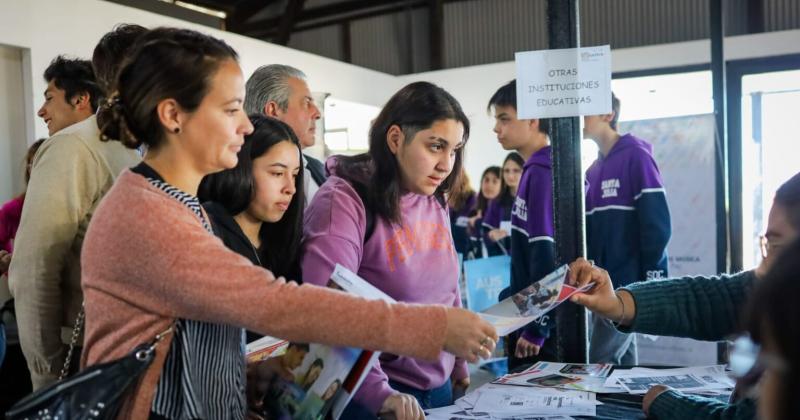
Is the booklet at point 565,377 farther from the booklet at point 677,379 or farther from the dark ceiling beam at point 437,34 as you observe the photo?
the dark ceiling beam at point 437,34

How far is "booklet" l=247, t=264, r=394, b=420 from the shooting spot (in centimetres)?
104

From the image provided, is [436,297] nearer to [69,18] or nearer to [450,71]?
[69,18]

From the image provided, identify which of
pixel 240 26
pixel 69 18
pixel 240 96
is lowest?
pixel 240 96

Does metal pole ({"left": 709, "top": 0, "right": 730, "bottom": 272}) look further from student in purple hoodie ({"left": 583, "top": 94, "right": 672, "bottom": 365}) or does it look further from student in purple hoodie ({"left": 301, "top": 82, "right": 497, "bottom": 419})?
student in purple hoodie ({"left": 301, "top": 82, "right": 497, "bottom": 419})

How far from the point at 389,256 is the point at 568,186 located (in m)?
0.60

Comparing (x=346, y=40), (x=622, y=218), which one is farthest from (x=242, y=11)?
(x=622, y=218)

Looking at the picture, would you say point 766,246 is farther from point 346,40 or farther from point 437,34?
point 346,40

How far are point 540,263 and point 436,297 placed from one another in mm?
1052

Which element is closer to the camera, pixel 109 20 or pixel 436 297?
pixel 436 297

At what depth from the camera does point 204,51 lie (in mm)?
1096

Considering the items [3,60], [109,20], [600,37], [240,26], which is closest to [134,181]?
[3,60]

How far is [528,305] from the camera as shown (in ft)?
4.71

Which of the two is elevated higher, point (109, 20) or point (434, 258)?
point (109, 20)

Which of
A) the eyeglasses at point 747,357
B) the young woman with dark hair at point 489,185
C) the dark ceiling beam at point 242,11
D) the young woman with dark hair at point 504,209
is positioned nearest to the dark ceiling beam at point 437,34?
the dark ceiling beam at point 242,11
